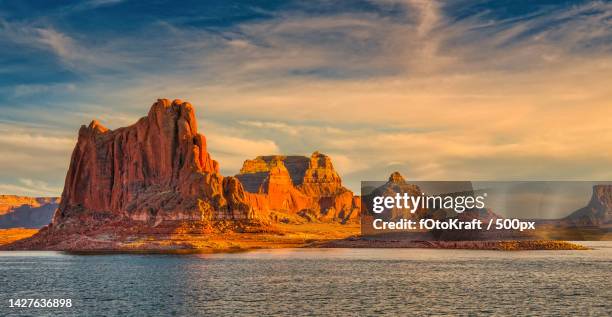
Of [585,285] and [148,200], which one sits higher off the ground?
[148,200]

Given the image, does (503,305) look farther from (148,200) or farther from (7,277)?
(148,200)

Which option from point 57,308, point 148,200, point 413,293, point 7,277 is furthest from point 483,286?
point 148,200

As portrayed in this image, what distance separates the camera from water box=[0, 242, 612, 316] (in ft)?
217

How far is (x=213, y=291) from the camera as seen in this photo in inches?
3162

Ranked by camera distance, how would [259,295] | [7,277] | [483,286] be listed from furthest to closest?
[7,277] → [483,286] → [259,295]

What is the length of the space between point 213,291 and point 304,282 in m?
15.7

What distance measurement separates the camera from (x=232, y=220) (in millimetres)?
195500

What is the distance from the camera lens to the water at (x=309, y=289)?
66125 mm

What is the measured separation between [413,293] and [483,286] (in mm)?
12351

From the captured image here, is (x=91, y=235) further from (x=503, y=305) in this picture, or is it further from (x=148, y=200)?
(x=503, y=305)

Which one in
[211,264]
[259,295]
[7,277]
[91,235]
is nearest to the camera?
[259,295]

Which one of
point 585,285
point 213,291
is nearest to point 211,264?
point 213,291

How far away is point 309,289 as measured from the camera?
8306 cm

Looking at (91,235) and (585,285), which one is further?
(91,235)
